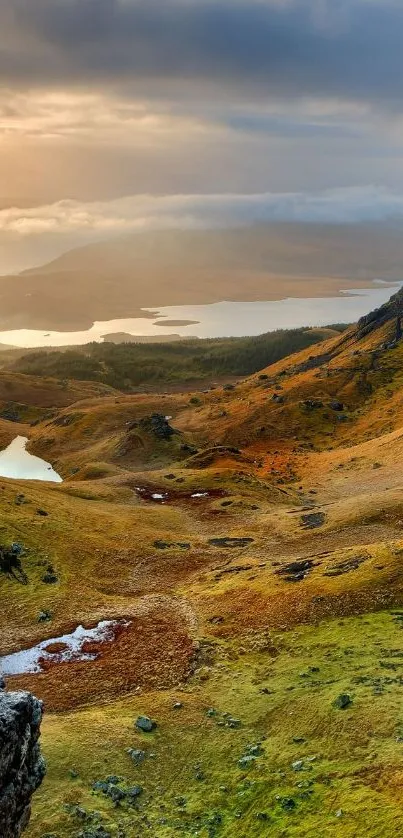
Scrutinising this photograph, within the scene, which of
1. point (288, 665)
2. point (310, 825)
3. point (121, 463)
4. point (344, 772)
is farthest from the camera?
point (121, 463)

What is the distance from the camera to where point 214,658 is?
52.0 meters

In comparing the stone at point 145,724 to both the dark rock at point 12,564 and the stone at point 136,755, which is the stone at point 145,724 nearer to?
the stone at point 136,755

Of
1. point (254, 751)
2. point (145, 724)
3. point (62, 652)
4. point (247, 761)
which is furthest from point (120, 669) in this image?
point (247, 761)

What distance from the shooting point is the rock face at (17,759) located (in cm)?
2341

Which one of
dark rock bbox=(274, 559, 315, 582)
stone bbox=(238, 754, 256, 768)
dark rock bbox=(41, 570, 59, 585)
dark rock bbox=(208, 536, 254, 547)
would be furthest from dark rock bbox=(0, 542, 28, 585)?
stone bbox=(238, 754, 256, 768)

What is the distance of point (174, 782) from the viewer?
36156mm

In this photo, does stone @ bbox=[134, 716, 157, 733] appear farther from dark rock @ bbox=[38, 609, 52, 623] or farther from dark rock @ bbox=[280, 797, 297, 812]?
dark rock @ bbox=[38, 609, 52, 623]

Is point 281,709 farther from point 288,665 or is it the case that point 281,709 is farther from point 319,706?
point 288,665

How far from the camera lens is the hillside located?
107 feet

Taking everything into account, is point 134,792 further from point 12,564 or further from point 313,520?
point 313,520

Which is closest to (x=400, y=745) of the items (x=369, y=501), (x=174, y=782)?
(x=174, y=782)

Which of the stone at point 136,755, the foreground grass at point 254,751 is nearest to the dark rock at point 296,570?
the foreground grass at point 254,751

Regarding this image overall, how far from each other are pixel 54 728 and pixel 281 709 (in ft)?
47.9

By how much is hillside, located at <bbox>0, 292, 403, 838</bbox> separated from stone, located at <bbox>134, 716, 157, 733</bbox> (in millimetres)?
71
